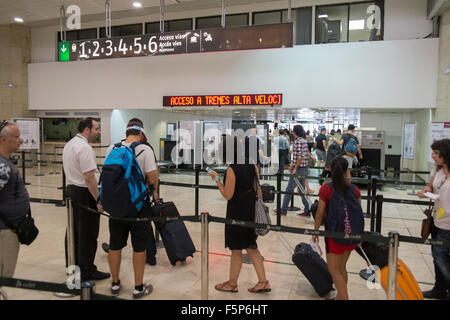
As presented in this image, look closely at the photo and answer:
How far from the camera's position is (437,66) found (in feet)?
31.1

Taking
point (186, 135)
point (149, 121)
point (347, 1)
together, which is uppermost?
point (347, 1)

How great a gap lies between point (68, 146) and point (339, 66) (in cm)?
867

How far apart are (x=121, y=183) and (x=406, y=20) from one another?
10198 millimetres

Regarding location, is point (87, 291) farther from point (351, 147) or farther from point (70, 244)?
point (351, 147)

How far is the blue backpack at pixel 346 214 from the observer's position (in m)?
3.01

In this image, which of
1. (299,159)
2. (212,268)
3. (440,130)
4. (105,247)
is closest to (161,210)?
(212,268)

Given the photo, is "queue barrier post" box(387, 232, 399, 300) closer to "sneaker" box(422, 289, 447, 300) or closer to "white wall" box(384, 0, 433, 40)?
"sneaker" box(422, 289, 447, 300)

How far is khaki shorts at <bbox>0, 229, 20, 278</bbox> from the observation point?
8.83 ft

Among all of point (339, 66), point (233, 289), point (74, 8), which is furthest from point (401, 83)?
point (74, 8)

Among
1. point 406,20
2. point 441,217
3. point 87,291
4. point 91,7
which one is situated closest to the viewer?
point 87,291

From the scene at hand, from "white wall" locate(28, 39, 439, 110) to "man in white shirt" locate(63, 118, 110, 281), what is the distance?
7.89 meters

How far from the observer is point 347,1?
10.6 meters

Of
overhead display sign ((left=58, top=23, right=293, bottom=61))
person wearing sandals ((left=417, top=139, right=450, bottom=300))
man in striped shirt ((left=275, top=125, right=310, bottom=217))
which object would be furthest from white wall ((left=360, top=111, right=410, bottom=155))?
person wearing sandals ((left=417, top=139, right=450, bottom=300))

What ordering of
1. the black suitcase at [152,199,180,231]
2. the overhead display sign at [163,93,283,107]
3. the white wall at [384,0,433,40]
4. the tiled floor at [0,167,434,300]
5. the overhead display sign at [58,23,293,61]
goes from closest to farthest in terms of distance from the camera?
the tiled floor at [0,167,434,300] < the black suitcase at [152,199,180,231] < the overhead display sign at [58,23,293,61] < the white wall at [384,0,433,40] < the overhead display sign at [163,93,283,107]
